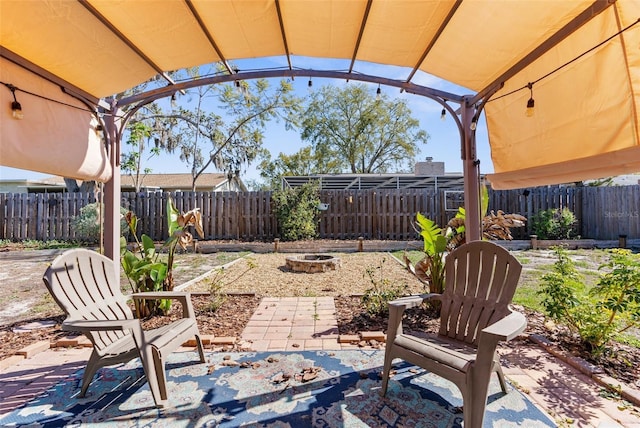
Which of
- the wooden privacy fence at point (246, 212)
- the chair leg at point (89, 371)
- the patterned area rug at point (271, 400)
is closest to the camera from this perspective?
the patterned area rug at point (271, 400)

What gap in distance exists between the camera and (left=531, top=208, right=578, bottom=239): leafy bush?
980 centimetres

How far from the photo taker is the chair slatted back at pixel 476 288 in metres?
2.21

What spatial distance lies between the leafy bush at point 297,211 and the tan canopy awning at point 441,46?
24.5 feet

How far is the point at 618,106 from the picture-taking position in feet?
7.56

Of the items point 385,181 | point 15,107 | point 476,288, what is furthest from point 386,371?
point 385,181

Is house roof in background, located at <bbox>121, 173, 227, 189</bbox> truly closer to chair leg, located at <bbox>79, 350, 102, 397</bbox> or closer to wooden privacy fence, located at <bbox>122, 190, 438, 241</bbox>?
wooden privacy fence, located at <bbox>122, 190, 438, 241</bbox>

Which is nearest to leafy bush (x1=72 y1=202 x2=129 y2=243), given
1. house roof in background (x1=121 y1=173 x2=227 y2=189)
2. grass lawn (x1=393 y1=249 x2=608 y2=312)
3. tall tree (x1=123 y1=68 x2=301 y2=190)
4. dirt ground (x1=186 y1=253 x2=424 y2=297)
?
tall tree (x1=123 y1=68 x2=301 y2=190)

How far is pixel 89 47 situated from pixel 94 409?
2930 millimetres

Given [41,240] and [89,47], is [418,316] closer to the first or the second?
[89,47]

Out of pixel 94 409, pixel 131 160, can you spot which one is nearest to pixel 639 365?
pixel 94 409

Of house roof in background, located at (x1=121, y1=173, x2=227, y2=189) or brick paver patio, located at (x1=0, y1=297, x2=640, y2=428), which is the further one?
house roof in background, located at (x1=121, y1=173, x2=227, y2=189)

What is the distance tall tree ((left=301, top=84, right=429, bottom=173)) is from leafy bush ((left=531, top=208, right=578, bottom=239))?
14.6 m

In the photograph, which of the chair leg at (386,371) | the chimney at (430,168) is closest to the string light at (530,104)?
the chair leg at (386,371)

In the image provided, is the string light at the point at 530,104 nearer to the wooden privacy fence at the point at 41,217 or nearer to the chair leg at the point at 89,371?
the chair leg at the point at 89,371
